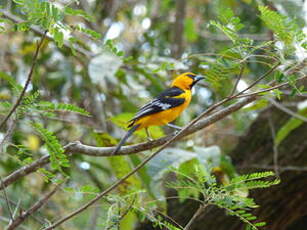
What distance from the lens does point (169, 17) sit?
7.75 metres

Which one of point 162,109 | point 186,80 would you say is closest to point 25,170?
point 162,109

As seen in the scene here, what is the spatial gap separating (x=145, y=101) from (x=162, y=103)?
4.92 ft

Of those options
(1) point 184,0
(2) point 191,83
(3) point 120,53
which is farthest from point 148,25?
(3) point 120,53

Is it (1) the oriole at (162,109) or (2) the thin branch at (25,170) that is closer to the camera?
(2) the thin branch at (25,170)

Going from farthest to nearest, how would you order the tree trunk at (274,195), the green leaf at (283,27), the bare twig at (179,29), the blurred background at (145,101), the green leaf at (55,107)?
1. the bare twig at (179,29)
2. the tree trunk at (274,195)
3. the blurred background at (145,101)
4. the green leaf at (55,107)
5. the green leaf at (283,27)

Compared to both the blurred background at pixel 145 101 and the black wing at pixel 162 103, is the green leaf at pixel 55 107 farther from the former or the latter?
the black wing at pixel 162 103

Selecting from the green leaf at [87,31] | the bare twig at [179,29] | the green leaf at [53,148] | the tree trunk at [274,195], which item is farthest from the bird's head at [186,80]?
the green leaf at [53,148]

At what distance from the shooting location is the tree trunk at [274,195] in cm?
463

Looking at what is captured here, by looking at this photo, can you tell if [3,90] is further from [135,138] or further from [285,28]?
[285,28]

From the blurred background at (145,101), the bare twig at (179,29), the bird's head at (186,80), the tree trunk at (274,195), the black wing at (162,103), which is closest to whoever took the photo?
the blurred background at (145,101)

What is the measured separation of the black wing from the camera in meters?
3.88

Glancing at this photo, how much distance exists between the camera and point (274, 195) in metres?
4.61

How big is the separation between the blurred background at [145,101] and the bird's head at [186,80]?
179mm

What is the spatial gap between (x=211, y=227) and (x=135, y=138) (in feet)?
3.58
